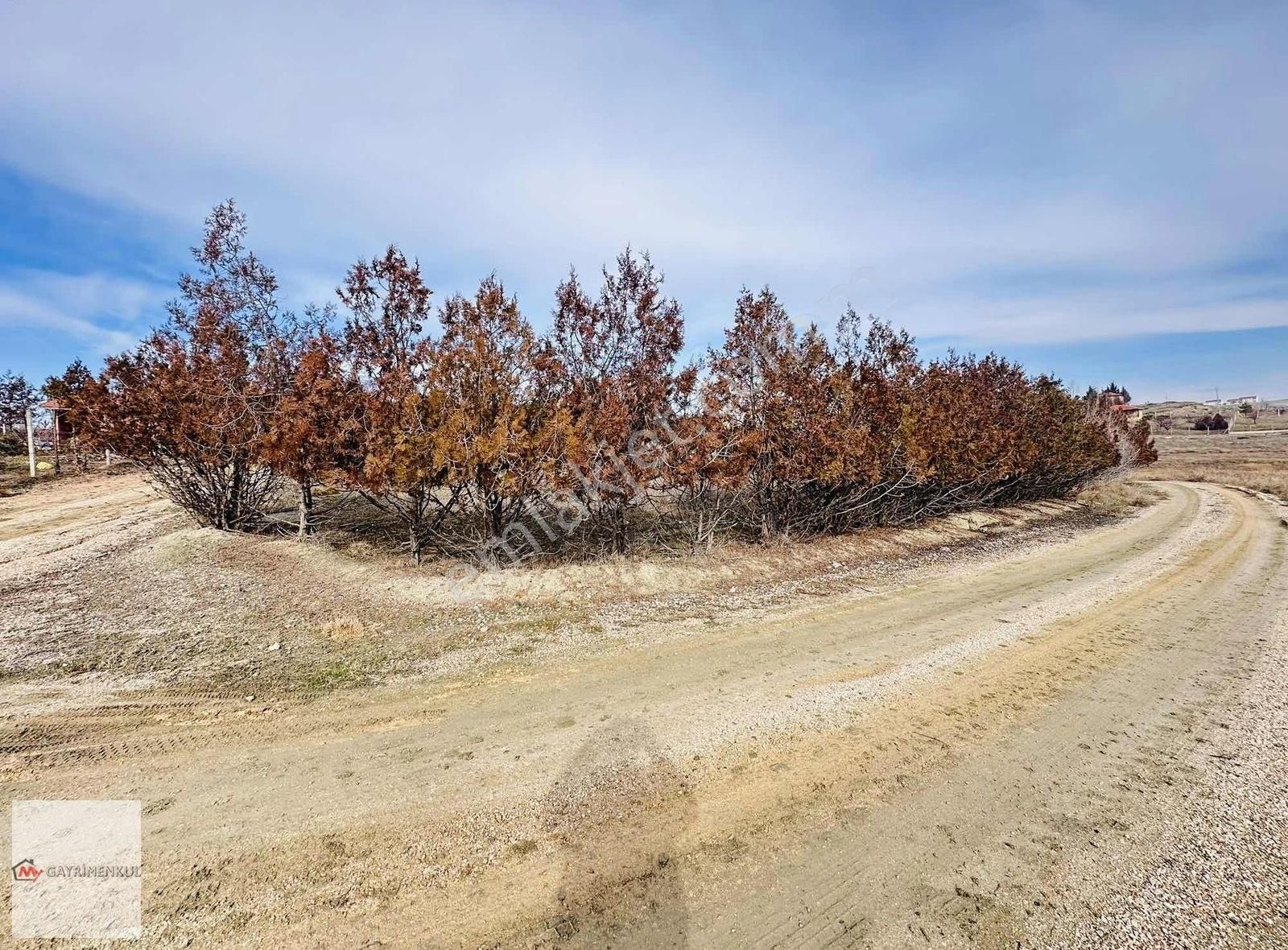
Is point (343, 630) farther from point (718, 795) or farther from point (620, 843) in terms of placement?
point (718, 795)

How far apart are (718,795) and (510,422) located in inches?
249

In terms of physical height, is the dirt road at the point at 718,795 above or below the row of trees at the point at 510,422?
below

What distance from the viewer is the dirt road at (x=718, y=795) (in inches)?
103

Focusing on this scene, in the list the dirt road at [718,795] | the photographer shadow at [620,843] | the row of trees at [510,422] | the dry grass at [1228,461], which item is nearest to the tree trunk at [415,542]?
the row of trees at [510,422]

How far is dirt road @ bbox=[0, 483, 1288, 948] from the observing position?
2609 mm

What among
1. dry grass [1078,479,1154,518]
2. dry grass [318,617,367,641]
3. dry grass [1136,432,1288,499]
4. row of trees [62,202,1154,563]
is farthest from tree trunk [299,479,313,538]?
dry grass [1136,432,1288,499]

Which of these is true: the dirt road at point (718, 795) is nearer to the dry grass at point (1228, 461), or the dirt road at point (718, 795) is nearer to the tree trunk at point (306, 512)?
the tree trunk at point (306, 512)

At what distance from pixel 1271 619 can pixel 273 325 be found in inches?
699

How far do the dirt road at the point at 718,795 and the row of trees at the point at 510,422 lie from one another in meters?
4.05

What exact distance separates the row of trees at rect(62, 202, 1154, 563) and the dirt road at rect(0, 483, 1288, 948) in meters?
4.05

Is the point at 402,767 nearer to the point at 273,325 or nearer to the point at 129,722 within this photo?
the point at 129,722

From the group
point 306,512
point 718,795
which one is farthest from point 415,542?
point 718,795

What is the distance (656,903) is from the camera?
267cm

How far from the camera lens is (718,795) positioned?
346cm
